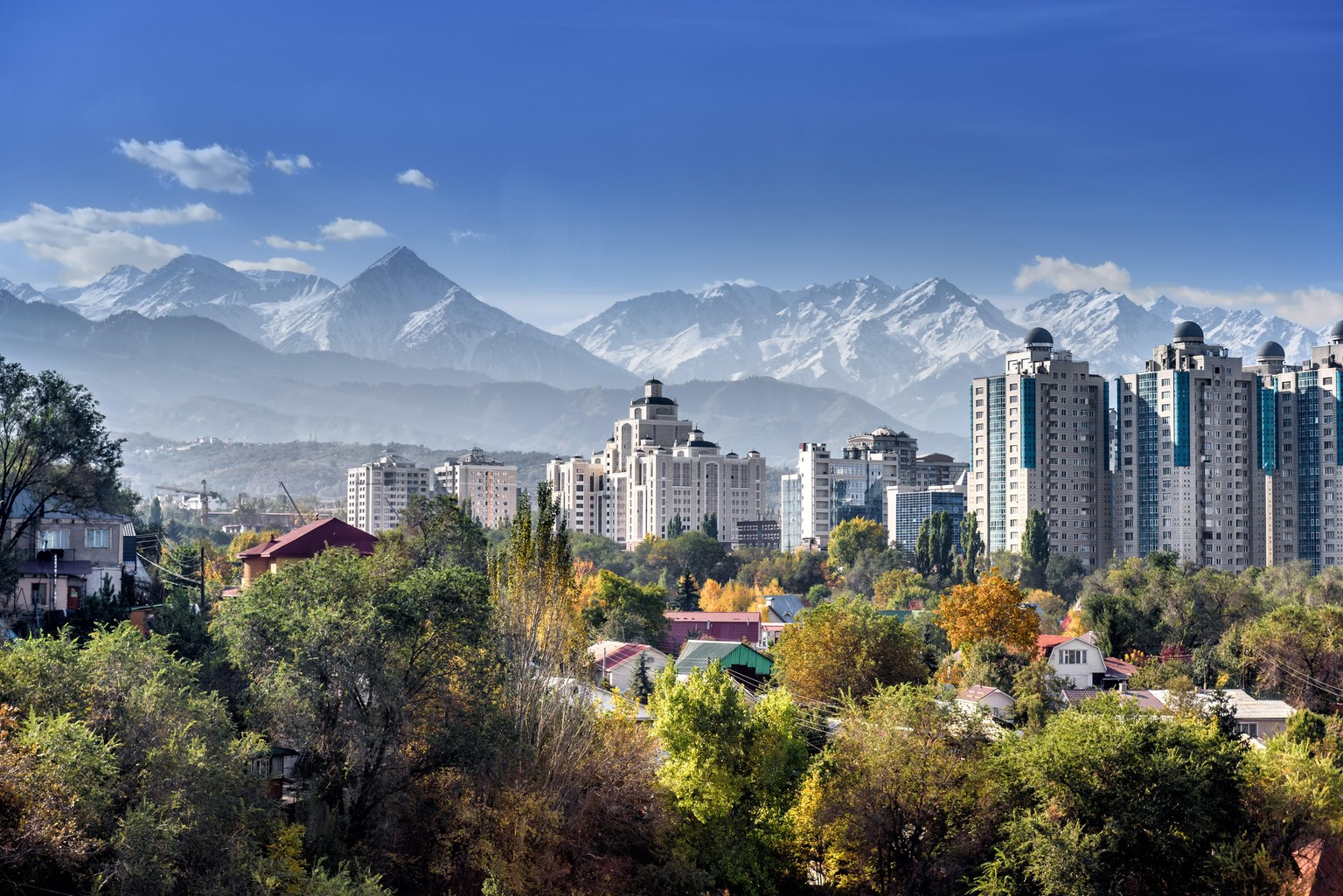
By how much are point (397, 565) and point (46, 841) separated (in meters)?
15.9

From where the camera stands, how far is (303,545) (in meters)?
47.3

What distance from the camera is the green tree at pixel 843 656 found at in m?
41.0

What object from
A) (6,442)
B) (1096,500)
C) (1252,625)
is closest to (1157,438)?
(1096,500)

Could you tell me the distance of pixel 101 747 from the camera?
21.5m

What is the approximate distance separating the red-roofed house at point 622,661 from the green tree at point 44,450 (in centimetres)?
1607

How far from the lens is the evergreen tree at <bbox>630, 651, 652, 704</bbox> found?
1708 inches

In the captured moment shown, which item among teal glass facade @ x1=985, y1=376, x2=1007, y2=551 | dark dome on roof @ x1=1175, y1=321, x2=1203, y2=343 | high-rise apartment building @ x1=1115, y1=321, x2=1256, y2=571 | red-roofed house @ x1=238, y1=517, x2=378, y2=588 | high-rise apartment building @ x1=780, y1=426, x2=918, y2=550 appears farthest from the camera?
high-rise apartment building @ x1=780, y1=426, x2=918, y2=550

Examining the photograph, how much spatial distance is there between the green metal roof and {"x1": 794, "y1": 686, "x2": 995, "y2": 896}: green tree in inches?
633

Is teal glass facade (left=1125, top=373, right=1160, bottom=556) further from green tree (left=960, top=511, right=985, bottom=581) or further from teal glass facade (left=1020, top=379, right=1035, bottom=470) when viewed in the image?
green tree (left=960, top=511, right=985, bottom=581)

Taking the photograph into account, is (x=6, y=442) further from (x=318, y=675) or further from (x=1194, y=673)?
(x=1194, y=673)

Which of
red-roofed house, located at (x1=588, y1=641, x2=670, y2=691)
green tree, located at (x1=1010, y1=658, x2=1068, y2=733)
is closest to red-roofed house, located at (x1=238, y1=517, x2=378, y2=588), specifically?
red-roofed house, located at (x1=588, y1=641, x2=670, y2=691)

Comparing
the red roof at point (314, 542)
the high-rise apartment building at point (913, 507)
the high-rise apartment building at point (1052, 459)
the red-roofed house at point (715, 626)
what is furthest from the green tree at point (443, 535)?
A: the high-rise apartment building at point (913, 507)

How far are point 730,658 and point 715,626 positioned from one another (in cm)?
2528

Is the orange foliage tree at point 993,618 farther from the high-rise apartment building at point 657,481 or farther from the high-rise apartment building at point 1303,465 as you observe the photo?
the high-rise apartment building at point 657,481
